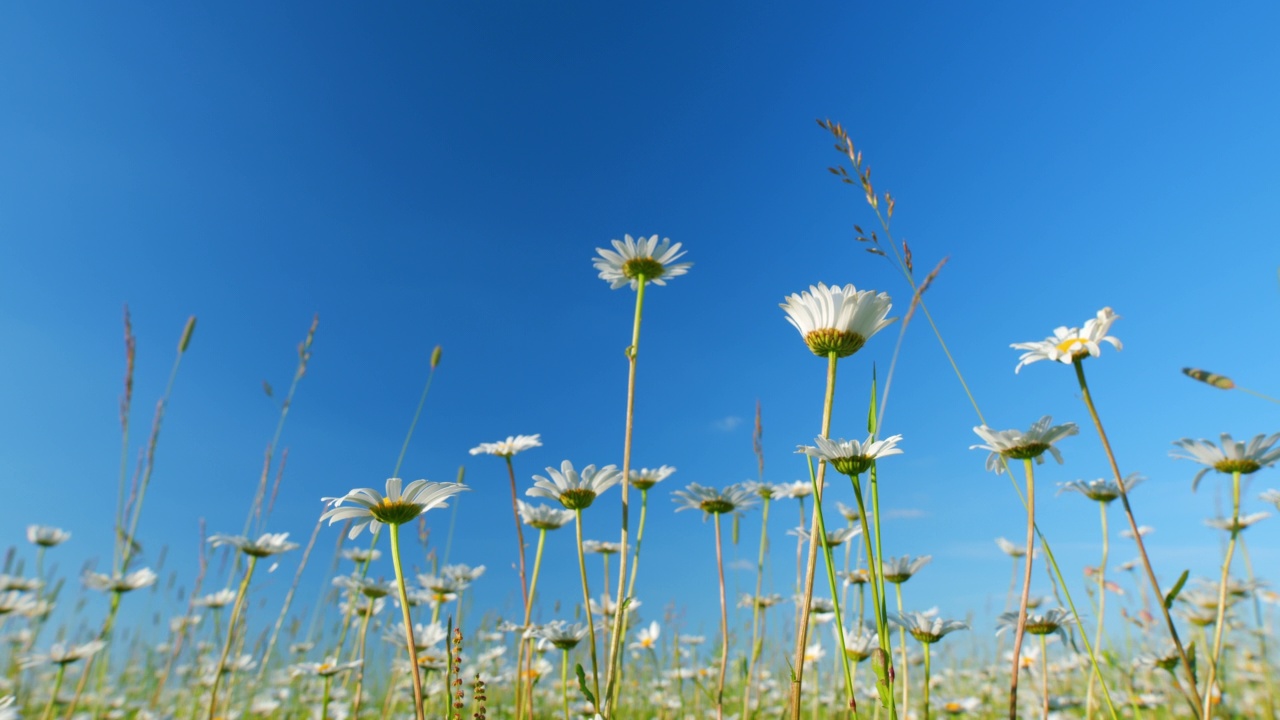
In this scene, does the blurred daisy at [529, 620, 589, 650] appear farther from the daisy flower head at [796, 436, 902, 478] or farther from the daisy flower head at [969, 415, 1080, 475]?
the daisy flower head at [969, 415, 1080, 475]

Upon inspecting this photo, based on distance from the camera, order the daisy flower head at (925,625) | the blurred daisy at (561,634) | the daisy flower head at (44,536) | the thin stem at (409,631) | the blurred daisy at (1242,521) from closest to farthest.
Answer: the thin stem at (409,631) → the daisy flower head at (925,625) → the blurred daisy at (561,634) → the blurred daisy at (1242,521) → the daisy flower head at (44,536)

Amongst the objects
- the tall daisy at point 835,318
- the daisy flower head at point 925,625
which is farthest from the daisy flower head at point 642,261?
the daisy flower head at point 925,625

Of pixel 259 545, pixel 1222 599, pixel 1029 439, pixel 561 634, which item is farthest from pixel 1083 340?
pixel 259 545

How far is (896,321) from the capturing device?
1.68 metres

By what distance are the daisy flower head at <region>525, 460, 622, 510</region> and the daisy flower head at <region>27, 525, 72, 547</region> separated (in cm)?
423

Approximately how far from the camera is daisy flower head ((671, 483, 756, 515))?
273 centimetres

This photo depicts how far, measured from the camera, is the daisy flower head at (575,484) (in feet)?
7.14

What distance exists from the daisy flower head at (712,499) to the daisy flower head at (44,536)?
432 centimetres

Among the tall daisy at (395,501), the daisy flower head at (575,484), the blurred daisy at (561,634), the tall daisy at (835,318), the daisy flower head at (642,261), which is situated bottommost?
the blurred daisy at (561,634)

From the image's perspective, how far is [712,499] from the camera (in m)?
2.74

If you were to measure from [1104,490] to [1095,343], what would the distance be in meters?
0.95

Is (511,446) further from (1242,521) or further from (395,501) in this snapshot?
(1242,521)

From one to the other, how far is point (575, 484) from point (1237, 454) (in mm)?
1786

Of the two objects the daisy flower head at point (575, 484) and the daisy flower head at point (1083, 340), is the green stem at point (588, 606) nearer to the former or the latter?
the daisy flower head at point (575, 484)
